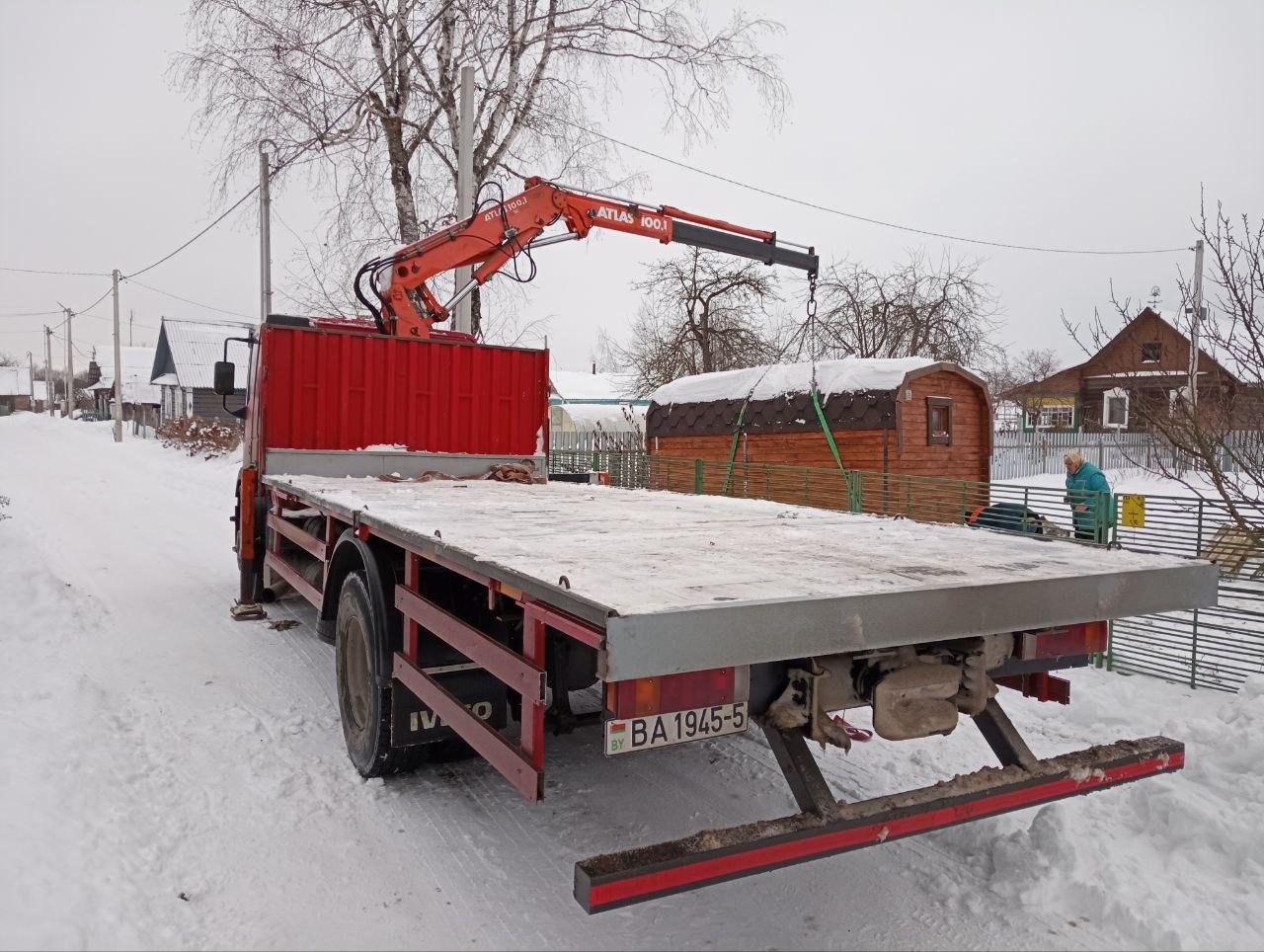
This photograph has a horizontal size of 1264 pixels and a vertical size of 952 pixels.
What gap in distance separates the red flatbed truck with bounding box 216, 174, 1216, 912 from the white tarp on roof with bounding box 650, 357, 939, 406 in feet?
29.5

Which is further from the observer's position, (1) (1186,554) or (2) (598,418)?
(2) (598,418)

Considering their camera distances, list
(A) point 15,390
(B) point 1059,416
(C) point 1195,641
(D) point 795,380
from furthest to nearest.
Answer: (A) point 15,390
(B) point 1059,416
(D) point 795,380
(C) point 1195,641

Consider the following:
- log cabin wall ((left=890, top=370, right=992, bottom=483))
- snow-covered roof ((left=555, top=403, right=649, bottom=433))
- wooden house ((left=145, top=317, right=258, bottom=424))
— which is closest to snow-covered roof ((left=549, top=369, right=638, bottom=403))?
snow-covered roof ((left=555, top=403, right=649, bottom=433))

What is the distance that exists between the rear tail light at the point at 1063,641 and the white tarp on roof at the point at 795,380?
1068 cm

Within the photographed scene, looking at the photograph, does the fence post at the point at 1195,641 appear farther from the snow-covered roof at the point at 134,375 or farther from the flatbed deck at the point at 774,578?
the snow-covered roof at the point at 134,375

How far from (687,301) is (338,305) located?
36.6ft

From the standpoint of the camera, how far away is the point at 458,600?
3.83 meters

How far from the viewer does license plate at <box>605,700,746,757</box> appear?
2.43 m

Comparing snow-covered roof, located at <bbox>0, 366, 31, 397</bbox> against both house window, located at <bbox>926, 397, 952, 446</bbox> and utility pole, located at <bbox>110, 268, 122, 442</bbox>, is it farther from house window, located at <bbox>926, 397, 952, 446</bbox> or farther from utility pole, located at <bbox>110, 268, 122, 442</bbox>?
house window, located at <bbox>926, 397, 952, 446</bbox>

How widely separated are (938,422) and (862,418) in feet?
4.58

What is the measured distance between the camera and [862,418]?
14.0m

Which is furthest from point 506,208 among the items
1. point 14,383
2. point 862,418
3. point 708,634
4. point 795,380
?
point 14,383

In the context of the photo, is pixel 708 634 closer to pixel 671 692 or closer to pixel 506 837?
pixel 671 692

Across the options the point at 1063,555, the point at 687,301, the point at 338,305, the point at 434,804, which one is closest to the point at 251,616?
the point at 434,804
